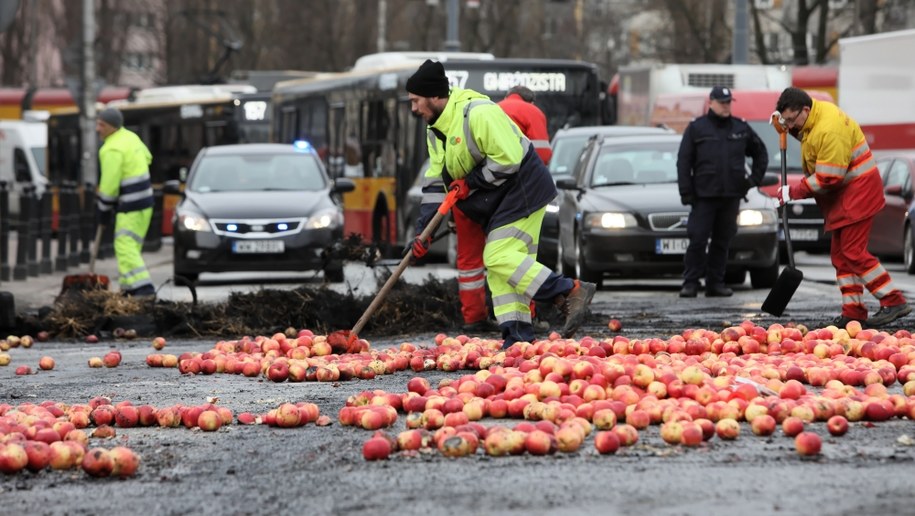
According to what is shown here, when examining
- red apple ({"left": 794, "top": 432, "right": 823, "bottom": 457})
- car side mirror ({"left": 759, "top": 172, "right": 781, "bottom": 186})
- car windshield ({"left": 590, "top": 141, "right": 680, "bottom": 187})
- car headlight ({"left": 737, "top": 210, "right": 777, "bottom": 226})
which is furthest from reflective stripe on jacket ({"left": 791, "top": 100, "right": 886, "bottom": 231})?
red apple ({"left": 794, "top": 432, "right": 823, "bottom": 457})

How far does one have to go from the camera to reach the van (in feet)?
79.0

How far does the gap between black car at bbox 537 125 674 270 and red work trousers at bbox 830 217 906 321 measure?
6658mm

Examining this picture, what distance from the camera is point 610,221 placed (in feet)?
57.2

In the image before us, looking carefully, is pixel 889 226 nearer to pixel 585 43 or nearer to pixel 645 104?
pixel 645 104

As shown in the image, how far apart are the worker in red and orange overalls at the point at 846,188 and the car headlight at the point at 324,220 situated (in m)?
8.46

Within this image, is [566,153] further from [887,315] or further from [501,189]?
[501,189]

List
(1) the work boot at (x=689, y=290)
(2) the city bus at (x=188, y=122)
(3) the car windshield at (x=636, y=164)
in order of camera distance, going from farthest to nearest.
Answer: (2) the city bus at (x=188, y=122), (3) the car windshield at (x=636, y=164), (1) the work boot at (x=689, y=290)

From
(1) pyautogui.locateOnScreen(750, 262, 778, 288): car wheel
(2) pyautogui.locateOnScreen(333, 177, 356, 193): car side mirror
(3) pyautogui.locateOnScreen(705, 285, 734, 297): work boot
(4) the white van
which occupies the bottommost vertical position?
(4) the white van

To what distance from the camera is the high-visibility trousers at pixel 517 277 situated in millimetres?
10211

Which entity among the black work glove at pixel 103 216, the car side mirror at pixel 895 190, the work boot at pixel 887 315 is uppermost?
the work boot at pixel 887 315

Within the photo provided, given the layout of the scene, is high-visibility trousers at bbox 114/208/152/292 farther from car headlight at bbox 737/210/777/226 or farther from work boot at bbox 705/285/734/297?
car headlight at bbox 737/210/777/226

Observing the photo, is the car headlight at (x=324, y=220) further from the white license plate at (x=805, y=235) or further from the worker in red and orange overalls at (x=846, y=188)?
the worker in red and orange overalls at (x=846, y=188)

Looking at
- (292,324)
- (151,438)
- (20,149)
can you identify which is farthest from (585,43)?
(151,438)

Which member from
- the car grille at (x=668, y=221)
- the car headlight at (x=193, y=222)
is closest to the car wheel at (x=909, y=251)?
the car grille at (x=668, y=221)
